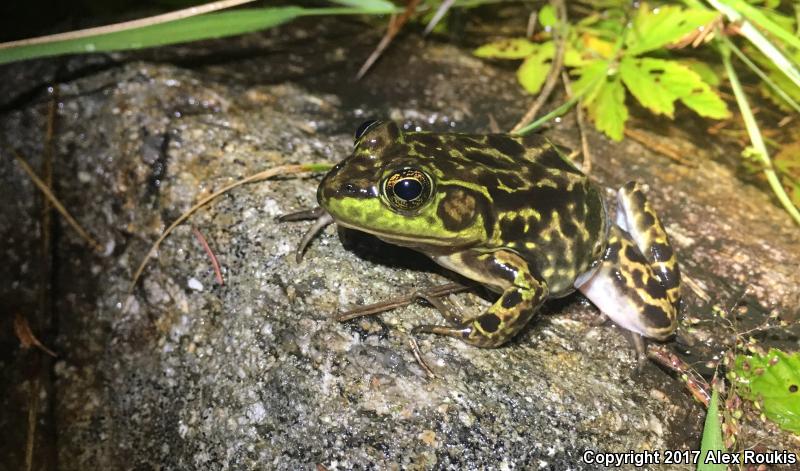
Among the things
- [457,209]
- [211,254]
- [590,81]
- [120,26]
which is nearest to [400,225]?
[457,209]

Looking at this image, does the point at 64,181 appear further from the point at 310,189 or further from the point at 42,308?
the point at 310,189

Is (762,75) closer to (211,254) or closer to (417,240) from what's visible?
(417,240)

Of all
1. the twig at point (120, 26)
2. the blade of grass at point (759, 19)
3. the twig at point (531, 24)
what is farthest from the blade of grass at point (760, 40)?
the twig at point (120, 26)

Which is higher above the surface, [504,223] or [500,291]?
[504,223]

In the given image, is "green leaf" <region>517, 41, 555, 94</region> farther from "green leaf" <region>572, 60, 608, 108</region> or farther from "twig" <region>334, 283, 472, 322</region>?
"twig" <region>334, 283, 472, 322</region>

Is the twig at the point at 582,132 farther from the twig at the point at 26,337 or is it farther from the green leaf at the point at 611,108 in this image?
the twig at the point at 26,337

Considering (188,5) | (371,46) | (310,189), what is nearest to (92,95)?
(188,5)
